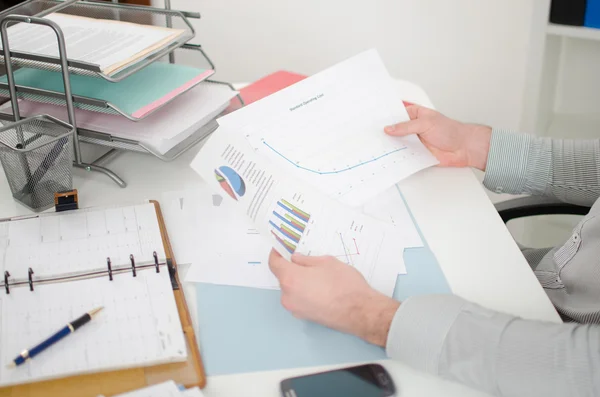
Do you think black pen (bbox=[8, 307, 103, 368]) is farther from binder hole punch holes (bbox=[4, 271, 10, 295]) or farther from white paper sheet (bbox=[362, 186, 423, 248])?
white paper sheet (bbox=[362, 186, 423, 248])

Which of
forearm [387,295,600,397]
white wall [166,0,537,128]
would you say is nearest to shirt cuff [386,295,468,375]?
forearm [387,295,600,397]

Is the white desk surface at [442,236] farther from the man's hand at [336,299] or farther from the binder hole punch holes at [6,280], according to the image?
the binder hole punch holes at [6,280]

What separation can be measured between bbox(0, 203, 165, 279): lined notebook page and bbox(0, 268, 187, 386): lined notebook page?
0.04 meters

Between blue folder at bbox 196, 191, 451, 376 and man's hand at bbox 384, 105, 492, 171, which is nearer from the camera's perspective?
blue folder at bbox 196, 191, 451, 376

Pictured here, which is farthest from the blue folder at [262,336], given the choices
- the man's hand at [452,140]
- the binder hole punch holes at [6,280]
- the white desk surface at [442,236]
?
the man's hand at [452,140]

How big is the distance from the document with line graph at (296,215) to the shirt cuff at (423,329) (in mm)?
99

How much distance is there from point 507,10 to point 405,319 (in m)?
1.39

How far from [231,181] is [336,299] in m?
0.31

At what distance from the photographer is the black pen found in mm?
789

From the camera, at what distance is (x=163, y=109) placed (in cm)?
126

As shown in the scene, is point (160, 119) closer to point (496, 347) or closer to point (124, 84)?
point (124, 84)

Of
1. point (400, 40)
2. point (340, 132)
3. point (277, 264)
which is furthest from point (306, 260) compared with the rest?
point (400, 40)

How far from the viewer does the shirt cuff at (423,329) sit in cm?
82

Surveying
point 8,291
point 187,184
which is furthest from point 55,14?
point 8,291
